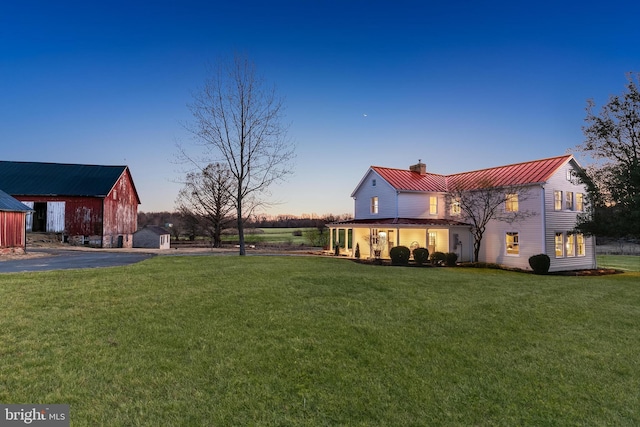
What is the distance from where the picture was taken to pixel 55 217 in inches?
1253

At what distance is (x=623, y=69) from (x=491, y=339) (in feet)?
88.2

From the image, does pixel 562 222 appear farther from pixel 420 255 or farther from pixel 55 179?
pixel 55 179

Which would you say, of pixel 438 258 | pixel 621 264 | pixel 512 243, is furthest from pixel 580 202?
pixel 621 264

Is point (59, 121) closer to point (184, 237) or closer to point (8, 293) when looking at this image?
point (8, 293)

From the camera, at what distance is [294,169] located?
21.7m

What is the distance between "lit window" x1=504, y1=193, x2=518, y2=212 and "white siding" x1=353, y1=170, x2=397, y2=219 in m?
8.19

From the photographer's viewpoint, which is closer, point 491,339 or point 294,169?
point 491,339

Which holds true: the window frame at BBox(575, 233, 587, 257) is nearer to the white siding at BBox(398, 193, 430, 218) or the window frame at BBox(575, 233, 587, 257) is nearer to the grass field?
the white siding at BBox(398, 193, 430, 218)

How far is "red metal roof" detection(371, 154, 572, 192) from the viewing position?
24.2m

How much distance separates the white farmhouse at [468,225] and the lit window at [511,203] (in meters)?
0.07

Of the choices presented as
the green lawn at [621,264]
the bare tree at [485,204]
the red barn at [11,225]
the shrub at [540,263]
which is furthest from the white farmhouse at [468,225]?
the red barn at [11,225]

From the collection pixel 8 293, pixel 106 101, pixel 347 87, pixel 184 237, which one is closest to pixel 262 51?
pixel 347 87

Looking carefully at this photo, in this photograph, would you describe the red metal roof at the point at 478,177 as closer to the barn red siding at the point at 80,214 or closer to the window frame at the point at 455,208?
the window frame at the point at 455,208

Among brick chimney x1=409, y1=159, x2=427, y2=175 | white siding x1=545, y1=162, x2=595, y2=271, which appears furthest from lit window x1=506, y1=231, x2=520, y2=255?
brick chimney x1=409, y1=159, x2=427, y2=175
